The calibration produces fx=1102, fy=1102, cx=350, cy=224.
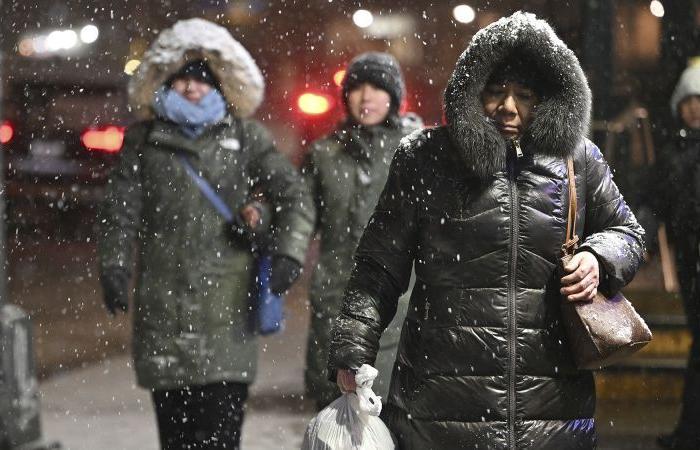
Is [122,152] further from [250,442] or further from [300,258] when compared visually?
[250,442]

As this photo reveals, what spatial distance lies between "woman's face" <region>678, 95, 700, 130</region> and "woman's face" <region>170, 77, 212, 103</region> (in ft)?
9.17

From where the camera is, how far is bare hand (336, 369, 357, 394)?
11.2 feet

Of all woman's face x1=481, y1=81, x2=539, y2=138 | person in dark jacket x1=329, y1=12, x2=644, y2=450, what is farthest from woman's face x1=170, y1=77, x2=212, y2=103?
woman's face x1=481, y1=81, x2=539, y2=138

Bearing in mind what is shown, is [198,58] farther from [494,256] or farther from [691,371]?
[691,371]

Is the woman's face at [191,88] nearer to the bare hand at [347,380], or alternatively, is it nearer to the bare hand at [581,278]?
the bare hand at [347,380]

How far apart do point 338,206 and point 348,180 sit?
134 mm

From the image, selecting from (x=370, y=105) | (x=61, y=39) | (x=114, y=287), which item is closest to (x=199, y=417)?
Answer: (x=114, y=287)

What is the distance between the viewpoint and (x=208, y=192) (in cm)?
513

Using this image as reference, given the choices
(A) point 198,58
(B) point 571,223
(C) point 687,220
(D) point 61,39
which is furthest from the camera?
(D) point 61,39

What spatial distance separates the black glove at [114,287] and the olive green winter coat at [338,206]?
→ 0.91 meters

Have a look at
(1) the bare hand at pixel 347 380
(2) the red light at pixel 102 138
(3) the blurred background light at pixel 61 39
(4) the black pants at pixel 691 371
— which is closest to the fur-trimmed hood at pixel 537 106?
(1) the bare hand at pixel 347 380

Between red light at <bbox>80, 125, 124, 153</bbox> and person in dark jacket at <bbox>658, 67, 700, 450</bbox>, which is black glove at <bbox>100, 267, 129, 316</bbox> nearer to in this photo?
person in dark jacket at <bbox>658, 67, 700, 450</bbox>

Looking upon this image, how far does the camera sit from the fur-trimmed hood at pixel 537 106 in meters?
3.32

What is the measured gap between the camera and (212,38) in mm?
5418
